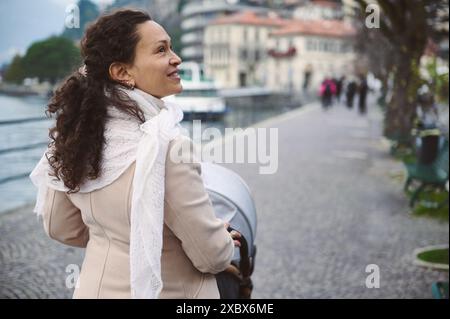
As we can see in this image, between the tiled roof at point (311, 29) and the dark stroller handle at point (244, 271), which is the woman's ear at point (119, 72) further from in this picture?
the tiled roof at point (311, 29)

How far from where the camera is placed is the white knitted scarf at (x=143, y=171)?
174 cm

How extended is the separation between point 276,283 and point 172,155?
378 cm

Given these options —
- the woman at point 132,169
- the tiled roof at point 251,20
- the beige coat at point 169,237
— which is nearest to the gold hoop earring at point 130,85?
the woman at point 132,169

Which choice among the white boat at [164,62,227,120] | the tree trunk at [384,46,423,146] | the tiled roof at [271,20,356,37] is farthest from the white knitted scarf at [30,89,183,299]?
the tiled roof at [271,20,356,37]

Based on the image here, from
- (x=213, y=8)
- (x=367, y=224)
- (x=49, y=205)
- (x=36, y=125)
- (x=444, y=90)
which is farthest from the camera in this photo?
(x=213, y=8)

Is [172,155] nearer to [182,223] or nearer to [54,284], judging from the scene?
[182,223]

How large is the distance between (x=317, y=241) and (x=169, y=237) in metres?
4.97

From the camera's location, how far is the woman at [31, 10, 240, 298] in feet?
5.82

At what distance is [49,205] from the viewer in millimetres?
2092

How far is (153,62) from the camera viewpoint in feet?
6.15

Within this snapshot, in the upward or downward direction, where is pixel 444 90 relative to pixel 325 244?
upward
